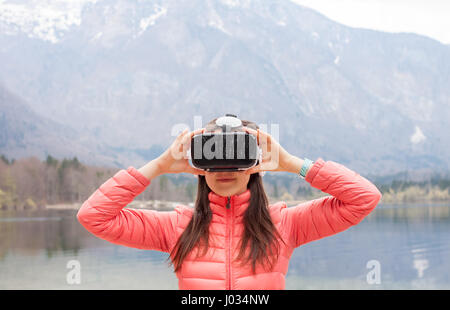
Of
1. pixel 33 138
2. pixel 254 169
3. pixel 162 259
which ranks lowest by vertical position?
pixel 162 259

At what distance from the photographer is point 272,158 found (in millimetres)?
1893

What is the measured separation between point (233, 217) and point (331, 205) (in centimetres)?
36

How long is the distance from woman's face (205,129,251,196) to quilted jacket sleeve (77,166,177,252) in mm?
205

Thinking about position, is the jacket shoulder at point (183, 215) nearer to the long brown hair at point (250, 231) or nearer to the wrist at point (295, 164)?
the long brown hair at point (250, 231)

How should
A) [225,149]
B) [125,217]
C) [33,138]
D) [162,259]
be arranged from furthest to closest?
[33,138], [162,259], [125,217], [225,149]

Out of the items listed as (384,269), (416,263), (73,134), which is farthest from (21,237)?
(73,134)

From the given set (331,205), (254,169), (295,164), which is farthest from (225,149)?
(331,205)

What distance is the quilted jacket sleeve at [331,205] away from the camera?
1870 mm

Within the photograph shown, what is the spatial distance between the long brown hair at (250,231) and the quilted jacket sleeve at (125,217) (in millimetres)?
110
